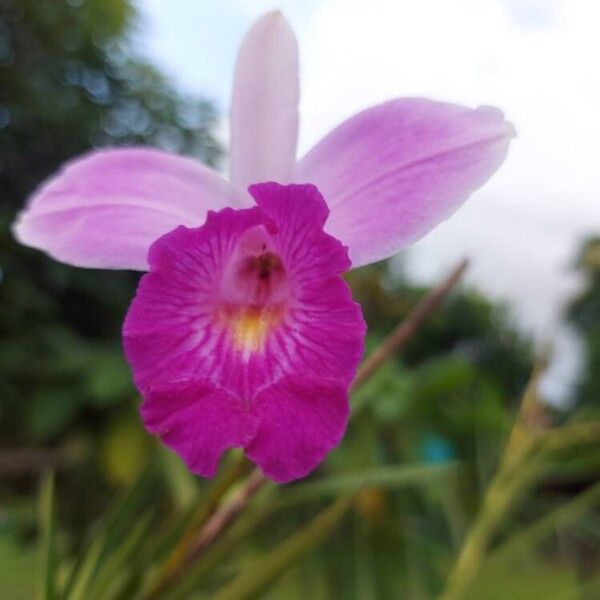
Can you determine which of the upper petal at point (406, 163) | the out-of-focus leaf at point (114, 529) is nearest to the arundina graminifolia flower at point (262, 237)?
the upper petal at point (406, 163)

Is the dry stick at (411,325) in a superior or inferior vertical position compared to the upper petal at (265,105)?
inferior

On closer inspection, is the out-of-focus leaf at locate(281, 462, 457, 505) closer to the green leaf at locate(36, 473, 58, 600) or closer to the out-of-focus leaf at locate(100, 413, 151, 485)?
the green leaf at locate(36, 473, 58, 600)

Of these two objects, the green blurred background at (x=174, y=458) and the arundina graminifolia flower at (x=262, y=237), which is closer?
the arundina graminifolia flower at (x=262, y=237)

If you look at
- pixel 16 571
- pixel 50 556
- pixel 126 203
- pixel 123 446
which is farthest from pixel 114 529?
pixel 123 446

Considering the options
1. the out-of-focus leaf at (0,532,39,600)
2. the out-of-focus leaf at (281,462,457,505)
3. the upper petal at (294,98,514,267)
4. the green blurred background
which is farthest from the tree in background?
the upper petal at (294,98,514,267)

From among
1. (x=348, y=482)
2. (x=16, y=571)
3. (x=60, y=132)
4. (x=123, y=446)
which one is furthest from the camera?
(x=60, y=132)

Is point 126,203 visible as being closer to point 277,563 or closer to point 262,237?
point 262,237

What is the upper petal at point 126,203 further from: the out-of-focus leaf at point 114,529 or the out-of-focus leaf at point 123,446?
the out-of-focus leaf at point 123,446

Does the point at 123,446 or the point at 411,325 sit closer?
the point at 411,325
